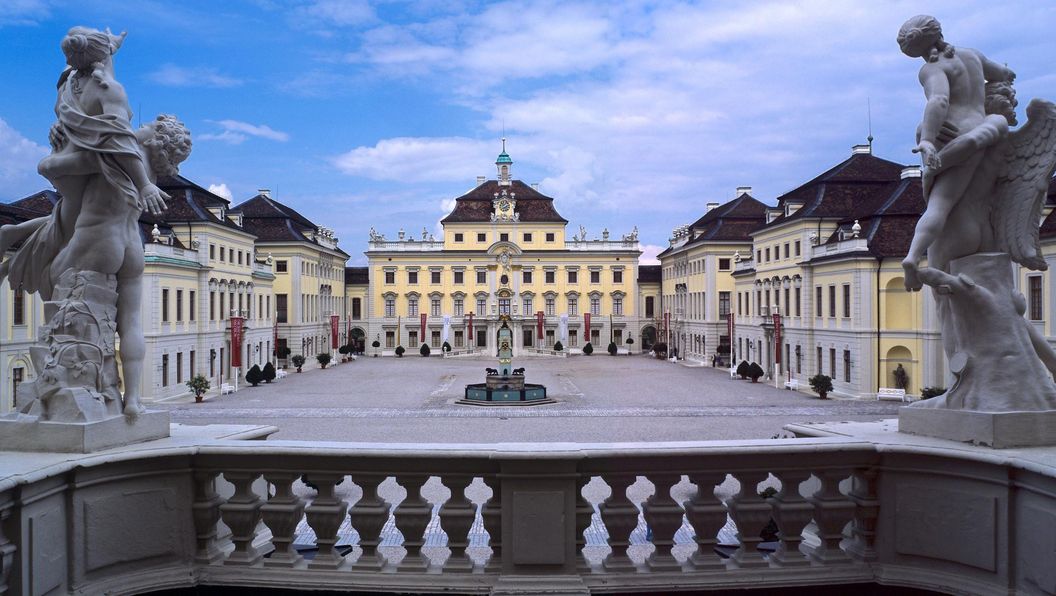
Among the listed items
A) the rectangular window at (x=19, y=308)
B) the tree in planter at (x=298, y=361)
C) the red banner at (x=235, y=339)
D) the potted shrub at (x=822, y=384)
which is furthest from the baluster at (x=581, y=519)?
the tree in planter at (x=298, y=361)

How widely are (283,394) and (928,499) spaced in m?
33.4

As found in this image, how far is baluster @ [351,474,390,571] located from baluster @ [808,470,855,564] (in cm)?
217

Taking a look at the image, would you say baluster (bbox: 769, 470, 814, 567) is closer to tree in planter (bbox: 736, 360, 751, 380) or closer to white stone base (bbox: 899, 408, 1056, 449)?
white stone base (bbox: 899, 408, 1056, 449)

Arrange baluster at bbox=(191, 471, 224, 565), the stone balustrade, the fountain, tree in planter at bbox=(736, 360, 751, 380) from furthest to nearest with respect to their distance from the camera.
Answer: tree in planter at bbox=(736, 360, 751, 380) → the fountain → baluster at bbox=(191, 471, 224, 565) → the stone balustrade

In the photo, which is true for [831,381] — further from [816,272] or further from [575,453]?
[575,453]

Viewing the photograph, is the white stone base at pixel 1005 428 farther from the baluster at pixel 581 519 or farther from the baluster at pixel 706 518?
the baluster at pixel 581 519

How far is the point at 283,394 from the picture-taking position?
34469 mm

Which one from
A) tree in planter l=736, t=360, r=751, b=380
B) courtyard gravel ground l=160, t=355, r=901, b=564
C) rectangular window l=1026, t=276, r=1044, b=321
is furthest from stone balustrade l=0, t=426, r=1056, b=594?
tree in planter l=736, t=360, r=751, b=380

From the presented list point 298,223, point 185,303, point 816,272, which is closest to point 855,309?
point 816,272

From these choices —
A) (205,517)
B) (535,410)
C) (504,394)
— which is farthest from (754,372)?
(205,517)

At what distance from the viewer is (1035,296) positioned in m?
25.2

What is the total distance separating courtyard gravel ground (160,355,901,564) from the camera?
45.1ft

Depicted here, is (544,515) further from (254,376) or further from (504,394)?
(254,376)

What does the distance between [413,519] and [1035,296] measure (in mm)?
27532
